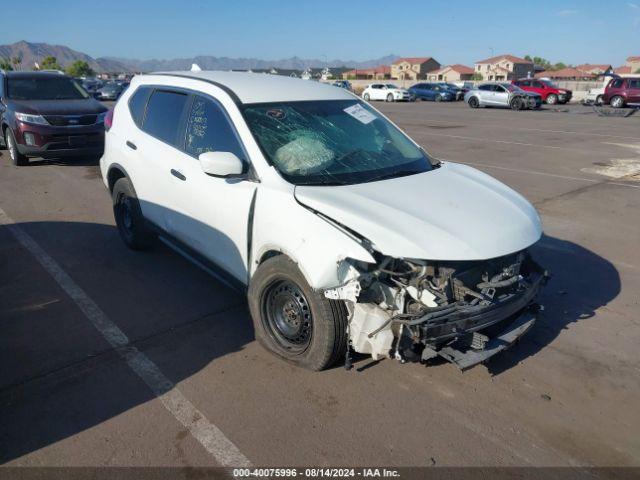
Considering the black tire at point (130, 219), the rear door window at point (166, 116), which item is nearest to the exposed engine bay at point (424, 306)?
the rear door window at point (166, 116)

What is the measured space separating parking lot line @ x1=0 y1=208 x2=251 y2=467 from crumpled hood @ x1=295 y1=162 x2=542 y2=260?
1429 millimetres

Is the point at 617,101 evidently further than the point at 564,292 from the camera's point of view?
Yes

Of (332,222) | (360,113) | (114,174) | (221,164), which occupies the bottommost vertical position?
(114,174)

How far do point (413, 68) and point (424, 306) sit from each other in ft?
429

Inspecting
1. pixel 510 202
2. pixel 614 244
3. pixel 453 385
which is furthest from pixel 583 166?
pixel 453 385

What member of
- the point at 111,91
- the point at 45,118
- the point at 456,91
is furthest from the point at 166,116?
the point at 456,91

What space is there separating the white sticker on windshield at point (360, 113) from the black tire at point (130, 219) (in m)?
2.33

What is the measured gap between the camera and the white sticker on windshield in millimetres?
4477

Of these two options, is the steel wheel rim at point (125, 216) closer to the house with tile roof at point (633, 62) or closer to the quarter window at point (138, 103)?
the quarter window at point (138, 103)

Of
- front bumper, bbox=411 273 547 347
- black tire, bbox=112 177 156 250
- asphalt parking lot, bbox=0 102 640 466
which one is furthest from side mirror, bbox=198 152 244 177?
black tire, bbox=112 177 156 250

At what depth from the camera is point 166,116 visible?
4715mm

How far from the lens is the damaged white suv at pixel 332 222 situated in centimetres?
303

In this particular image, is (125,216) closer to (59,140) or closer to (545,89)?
(59,140)

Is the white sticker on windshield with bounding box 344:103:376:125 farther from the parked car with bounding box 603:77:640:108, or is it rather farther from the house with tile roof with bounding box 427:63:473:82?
the house with tile roof with bounding box 427:63:473:82
